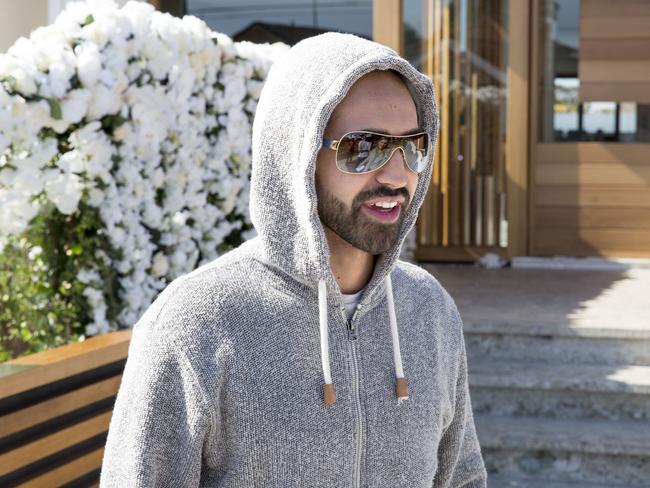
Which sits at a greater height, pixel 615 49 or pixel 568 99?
pixel 615 49

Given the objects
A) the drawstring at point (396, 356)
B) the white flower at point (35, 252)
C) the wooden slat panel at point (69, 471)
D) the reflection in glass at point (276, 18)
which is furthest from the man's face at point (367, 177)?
the reflection in glass at point (276, 18)

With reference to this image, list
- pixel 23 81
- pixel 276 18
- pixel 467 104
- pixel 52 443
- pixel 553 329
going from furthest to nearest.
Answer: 1. pixel 276 18
2. pixel 467 104
3. pixel 553 329
4. pixel 23 81
5. pixel 52 443

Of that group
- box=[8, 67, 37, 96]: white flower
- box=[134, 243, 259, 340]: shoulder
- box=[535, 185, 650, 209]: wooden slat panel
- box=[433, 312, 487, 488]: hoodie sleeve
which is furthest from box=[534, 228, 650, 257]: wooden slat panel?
box=[134, 243, 259, 340]: shoulder

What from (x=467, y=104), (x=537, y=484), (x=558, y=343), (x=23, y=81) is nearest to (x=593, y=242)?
(x=467, y=104)

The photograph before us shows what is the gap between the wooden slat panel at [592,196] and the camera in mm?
8242

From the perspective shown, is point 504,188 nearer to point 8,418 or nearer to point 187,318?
point 8,418

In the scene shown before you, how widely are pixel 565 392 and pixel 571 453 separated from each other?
0.40m

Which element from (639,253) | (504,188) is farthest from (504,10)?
(639,253)

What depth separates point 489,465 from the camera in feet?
15.9

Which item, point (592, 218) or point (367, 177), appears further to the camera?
point (592, 218)

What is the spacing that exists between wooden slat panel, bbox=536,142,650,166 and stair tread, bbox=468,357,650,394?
3270 millimetres

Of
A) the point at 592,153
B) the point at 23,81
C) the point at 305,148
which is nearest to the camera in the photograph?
the point at 305,148

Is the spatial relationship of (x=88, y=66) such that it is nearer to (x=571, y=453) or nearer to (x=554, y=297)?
(x=571, y=453)

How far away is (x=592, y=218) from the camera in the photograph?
834 centimetres
